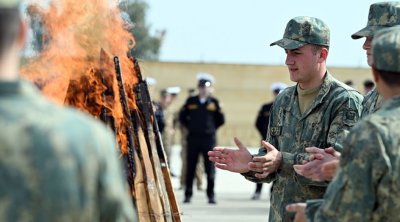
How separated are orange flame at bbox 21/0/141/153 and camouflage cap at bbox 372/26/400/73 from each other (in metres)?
2.97

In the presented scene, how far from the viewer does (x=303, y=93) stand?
Answer: 7543mm

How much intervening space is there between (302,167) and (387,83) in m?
1.04

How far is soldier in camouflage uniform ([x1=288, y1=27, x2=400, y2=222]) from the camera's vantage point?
175 inches

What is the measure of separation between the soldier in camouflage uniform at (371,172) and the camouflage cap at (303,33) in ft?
9.79

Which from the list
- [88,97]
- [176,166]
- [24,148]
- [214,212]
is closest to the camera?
[24,148]

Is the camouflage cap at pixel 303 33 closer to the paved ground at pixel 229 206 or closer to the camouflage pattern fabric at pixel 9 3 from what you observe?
the camouflage pattern fabric at pixel 9 3

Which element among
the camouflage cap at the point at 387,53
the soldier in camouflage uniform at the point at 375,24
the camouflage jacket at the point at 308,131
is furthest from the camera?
the camouflage jacket at the point at 308,131

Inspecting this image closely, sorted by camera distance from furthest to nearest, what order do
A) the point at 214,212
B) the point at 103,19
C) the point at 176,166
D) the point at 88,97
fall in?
the point at 176,166
the point at 214,212
the point at 103,19
the point at 88,97

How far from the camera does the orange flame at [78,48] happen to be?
738 centimetres

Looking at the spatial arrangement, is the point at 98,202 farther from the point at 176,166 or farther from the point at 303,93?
the point at 176,166

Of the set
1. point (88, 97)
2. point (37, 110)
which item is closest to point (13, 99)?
point (37, 110)

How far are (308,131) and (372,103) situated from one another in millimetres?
598

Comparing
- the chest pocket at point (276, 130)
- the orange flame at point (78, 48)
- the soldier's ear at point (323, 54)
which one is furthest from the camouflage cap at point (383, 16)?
the orange flame at point (78, 48)

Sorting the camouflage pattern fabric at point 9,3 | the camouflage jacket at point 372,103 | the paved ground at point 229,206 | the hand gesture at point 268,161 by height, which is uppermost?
the camouflage pattern fabric at point 9,3
